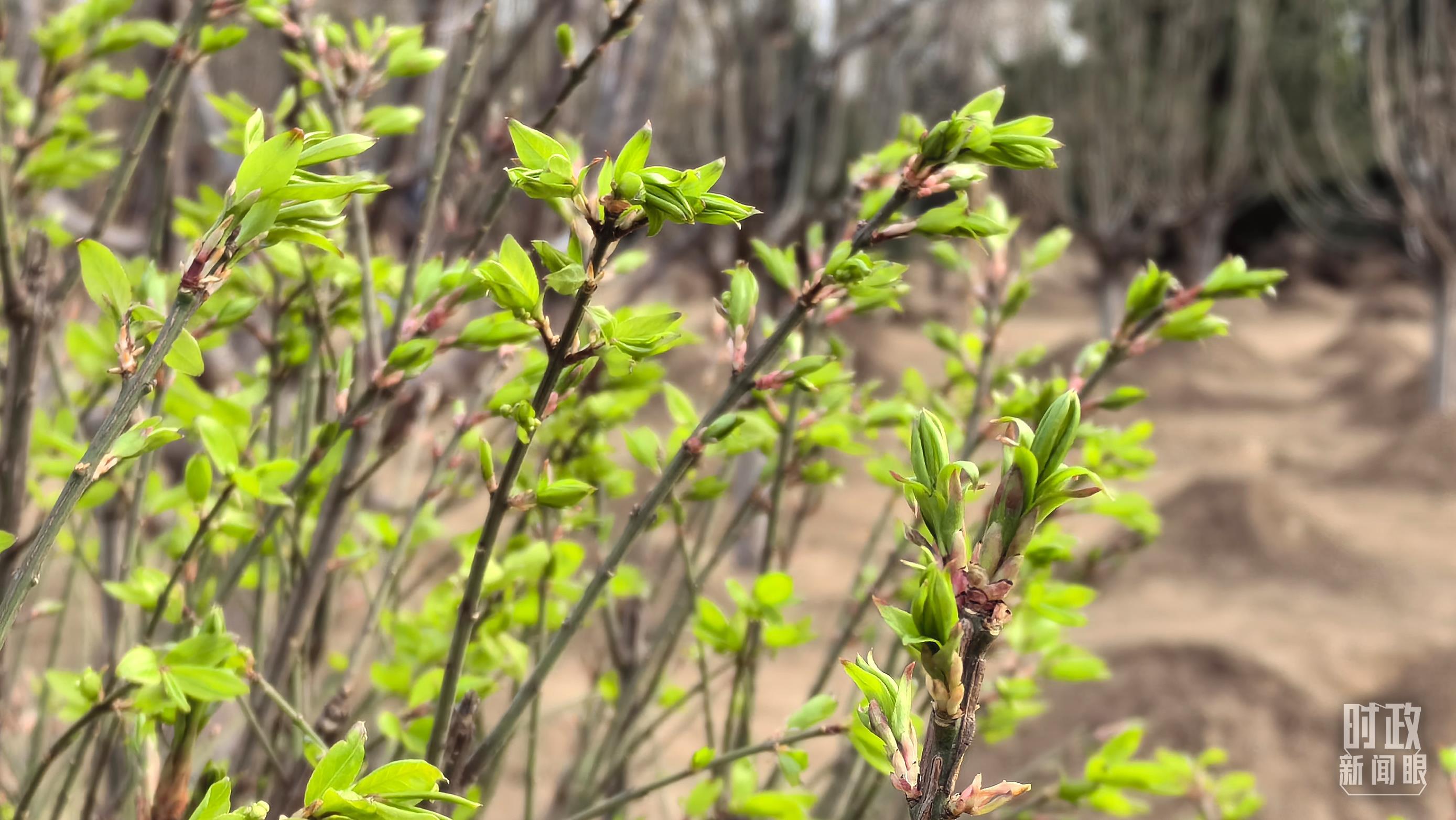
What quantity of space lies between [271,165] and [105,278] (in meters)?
0.16

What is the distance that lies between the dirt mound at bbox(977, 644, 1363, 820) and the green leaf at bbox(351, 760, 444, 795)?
242 centimetres

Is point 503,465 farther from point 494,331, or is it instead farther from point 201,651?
point 201,651

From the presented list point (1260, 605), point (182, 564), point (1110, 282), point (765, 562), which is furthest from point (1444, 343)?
point (182, 564)

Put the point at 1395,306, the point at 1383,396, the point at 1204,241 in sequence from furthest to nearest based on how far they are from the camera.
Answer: the point at 1204,241, the point at 1395,306, the point at 1383,396

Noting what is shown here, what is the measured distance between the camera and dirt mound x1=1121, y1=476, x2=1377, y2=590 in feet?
13.8

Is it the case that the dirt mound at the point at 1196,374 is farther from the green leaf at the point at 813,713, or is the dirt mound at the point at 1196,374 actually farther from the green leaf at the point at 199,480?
the green leaf at the point at 199,480

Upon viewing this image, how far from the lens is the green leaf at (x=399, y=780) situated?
52 cm

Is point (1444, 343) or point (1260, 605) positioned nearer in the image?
point (1260, 605)

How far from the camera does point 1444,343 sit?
21.8ft

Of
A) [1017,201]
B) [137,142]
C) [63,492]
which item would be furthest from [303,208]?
[1017,201]

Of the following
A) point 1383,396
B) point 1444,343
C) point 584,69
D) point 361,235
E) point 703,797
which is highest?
point 1444,343

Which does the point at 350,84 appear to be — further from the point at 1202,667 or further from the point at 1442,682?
the point at 1442,682

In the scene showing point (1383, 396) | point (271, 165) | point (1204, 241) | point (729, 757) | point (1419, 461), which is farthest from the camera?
point (1204, 241)

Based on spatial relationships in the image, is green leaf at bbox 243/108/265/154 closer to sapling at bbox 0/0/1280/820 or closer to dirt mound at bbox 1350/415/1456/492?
sapling at bbox 0/0/1280/820
